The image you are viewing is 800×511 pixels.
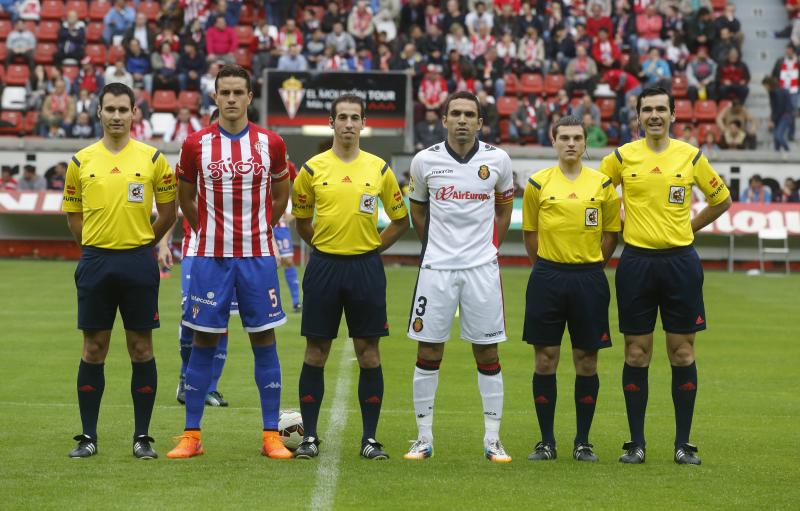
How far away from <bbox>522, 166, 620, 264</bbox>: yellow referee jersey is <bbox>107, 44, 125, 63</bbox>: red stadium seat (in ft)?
75.1

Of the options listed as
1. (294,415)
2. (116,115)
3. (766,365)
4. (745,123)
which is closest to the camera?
(116,115)

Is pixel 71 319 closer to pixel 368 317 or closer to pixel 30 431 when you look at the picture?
pixel 30 431

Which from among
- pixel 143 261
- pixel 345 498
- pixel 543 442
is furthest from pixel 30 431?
pixel 543 442

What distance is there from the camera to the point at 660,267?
7891mm

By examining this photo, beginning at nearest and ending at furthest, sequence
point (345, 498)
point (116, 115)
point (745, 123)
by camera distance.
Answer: point (345, 498) → point (116, 115) → point (745, 123)

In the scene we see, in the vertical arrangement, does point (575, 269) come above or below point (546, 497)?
above

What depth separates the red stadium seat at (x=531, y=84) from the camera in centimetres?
2955

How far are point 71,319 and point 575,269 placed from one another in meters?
9.80

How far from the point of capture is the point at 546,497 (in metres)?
6.78

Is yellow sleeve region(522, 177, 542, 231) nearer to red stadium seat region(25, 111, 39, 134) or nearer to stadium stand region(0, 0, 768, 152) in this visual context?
stadium stand region(0, 0, 768, 152)

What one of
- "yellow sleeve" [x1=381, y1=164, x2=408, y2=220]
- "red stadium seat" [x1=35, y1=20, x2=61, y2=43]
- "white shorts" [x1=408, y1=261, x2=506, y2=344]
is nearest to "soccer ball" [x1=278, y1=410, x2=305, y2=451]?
"white shorts" [x1=408, y1=261, x2=506, y2=344]

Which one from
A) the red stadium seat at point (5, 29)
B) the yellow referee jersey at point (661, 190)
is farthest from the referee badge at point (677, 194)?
the red stadium seat at point (5, 29)

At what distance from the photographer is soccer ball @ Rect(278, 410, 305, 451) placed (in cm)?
820

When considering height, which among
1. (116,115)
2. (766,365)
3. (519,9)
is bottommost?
(766,365)
